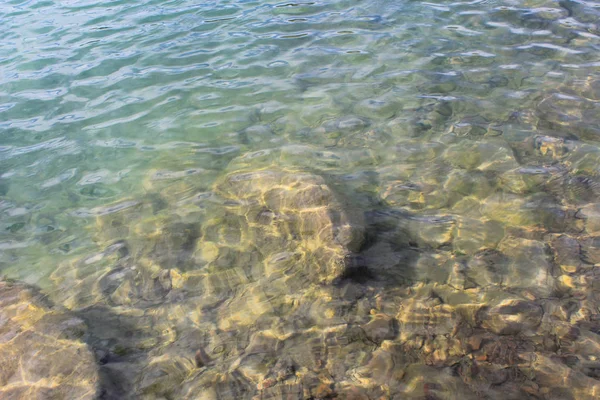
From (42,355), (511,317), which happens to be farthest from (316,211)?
(42,355)

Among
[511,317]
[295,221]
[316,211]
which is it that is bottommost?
[511,317]

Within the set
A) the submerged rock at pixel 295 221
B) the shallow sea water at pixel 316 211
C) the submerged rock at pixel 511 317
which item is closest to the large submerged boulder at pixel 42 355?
the shallow sea water at pixel 316 211

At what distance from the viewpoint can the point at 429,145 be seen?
591cm

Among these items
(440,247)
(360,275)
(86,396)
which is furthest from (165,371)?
(440,247)

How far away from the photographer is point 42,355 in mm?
3625

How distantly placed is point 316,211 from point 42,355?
8.68 feet

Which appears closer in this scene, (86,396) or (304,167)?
(86,396)

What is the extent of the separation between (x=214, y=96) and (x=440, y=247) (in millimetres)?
4641

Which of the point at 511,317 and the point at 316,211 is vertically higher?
the point at 316,211

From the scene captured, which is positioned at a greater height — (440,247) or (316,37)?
(316,37)

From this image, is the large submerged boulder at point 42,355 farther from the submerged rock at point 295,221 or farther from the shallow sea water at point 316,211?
the submerged rock at point 295,221

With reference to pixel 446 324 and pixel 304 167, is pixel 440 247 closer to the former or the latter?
pixel 446 324

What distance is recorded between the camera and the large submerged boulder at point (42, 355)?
336 centimetres

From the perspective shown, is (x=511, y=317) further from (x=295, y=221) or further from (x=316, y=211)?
(x=295, y=221)
